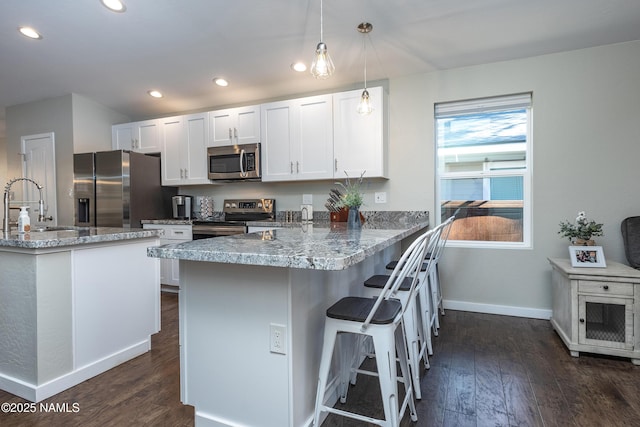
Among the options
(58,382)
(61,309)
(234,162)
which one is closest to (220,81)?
(234,162)

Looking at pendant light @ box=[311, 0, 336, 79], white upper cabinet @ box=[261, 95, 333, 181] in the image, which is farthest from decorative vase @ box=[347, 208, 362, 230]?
white upper cabinet @ box=[261, 95, 333, 181]

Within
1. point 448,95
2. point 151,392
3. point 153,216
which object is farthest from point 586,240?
point 153,216

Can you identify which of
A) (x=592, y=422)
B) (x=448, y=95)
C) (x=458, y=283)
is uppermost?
(x=448, y=95)

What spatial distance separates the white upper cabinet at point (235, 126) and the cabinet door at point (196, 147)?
0.38 feet

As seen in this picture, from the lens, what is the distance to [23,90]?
161 inches

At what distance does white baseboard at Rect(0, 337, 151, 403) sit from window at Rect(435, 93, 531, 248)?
3.03 m

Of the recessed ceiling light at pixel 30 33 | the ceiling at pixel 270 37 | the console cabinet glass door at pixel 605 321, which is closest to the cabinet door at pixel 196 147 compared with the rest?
the ceiling at pixel 270 37

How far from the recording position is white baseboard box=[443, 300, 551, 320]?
307 cm

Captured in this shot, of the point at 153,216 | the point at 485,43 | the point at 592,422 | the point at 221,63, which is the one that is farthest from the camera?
the point at 153,216

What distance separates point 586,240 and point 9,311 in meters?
3.87

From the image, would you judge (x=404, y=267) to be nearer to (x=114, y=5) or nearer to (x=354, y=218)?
(x=354, y=218)

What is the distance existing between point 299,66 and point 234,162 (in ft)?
4.37

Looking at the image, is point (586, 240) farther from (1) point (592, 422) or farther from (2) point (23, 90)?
(2) point (23, 90)

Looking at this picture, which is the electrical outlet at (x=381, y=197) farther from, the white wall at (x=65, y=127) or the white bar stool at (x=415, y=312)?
the white wall at (x=65, y=127)
